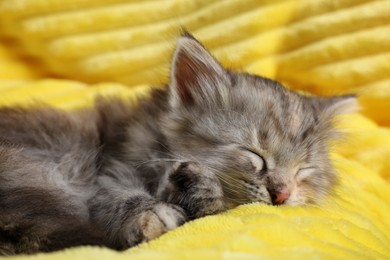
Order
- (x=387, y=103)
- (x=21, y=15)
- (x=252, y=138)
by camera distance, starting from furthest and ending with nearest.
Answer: (x=21, y=15) → (x=387, y=103) → (x=252, y=138)

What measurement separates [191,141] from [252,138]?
0.19 meters

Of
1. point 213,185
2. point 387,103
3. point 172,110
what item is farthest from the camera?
point 387,103

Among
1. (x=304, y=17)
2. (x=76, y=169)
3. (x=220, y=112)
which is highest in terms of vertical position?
(x=304, y=17)

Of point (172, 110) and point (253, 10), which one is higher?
point (253, 10)

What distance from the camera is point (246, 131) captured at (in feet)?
4.98

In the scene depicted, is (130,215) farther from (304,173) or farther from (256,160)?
(304,173)

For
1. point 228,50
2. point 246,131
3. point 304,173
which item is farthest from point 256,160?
point 228,50

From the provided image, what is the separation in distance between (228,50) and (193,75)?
0.72 meters

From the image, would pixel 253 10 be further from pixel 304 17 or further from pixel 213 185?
pixel 213 185

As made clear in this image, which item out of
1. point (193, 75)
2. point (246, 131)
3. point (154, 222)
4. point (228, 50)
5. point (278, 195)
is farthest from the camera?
point (228, 50)

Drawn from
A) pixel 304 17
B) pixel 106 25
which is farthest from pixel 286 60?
pixel 106 25

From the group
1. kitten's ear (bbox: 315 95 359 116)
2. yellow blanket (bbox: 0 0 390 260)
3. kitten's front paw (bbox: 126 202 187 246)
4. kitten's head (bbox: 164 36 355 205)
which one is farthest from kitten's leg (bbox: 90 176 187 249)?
kitten's ear (bbox: 315 95 359 116)

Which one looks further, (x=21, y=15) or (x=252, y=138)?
(x=21, y=15)

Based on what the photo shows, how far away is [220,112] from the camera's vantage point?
158 cm
